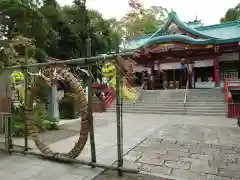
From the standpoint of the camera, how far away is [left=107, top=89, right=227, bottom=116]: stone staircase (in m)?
12.9

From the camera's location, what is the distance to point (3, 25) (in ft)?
33.5

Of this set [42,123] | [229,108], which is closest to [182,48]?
[229,108]

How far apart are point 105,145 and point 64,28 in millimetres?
13367

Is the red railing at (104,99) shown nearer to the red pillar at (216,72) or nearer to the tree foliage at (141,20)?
the red pillar at (216,72)

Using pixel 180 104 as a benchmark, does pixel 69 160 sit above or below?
below

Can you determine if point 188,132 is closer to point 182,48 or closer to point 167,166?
point 167,166

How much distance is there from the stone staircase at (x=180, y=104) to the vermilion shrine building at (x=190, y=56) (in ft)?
9.05

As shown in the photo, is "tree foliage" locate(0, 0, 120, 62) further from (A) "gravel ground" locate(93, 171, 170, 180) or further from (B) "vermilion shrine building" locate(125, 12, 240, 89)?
(A) "gravel ground" locate(93, 171, 170, 180)

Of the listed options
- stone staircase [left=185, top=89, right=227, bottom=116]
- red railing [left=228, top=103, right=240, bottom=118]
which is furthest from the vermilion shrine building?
red railing [left=228, top=103, right=240, bottom=118]

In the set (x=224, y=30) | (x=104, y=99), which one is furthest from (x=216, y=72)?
(x=104, y=99)

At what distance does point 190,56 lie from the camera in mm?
19828

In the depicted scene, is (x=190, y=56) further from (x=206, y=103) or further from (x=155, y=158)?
(x=155, y=158)

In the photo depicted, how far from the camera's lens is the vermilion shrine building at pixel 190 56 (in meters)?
18.3

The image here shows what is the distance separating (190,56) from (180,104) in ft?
24.0
